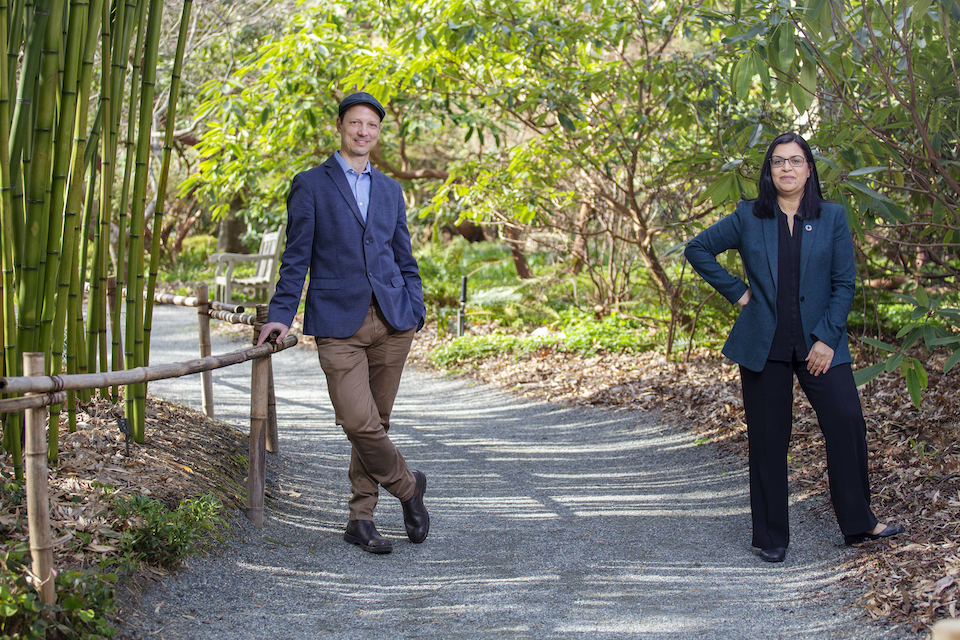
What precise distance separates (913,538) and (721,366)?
3.55m

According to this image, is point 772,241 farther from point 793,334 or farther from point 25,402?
point 25,402

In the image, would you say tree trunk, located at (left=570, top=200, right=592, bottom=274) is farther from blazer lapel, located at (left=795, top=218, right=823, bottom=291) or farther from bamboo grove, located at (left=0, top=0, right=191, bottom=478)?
bamboo grove, located at (left=0, top=0, right=191, bottom=478)

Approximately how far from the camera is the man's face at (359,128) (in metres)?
3.09

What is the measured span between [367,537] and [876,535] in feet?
6.45

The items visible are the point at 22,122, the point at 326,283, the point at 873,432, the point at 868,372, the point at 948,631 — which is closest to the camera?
the point at 948,631

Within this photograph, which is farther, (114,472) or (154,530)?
(114,472)

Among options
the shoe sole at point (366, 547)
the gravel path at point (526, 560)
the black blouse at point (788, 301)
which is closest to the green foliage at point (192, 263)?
the gravel path at point (526, 560)

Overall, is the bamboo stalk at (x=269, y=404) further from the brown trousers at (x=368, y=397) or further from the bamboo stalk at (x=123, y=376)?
the brown trousers at (x=368, y=397)

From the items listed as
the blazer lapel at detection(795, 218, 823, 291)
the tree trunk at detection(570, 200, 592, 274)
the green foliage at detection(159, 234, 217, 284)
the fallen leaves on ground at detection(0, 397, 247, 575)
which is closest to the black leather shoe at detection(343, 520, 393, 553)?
the fallen leaves on ground at detection(0, 397, 247, 575)

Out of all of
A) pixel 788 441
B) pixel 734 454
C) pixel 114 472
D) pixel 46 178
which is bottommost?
pixel 734 454

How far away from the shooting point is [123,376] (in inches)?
97.8

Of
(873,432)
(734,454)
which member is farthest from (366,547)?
(873,432)

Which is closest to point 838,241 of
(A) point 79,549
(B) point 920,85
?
(B) point 920,85

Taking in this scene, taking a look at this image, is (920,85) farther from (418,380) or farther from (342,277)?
(418,380)
